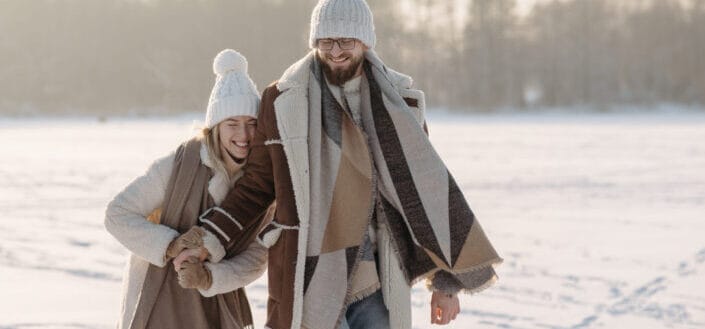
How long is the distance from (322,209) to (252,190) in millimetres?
253

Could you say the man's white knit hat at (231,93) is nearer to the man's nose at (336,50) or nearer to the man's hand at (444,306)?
the man's nose at (336,50)

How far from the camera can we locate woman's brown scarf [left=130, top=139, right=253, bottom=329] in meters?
2.92

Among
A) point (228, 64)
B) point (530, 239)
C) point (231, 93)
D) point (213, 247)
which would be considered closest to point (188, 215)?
point (213, 247)

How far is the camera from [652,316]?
5.02m

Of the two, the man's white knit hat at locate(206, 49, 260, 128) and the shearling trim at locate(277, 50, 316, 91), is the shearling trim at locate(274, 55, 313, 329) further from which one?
the man's white knit hat at locate(206, 49, 260, 128)

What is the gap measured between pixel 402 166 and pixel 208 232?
616 mm

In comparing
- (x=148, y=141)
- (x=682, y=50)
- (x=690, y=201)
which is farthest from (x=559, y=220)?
(x=682, y=50)

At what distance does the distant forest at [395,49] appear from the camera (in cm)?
5006

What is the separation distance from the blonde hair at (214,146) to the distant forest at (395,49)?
1757 inches

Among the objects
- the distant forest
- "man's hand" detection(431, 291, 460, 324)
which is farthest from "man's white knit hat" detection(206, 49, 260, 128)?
the distant forest

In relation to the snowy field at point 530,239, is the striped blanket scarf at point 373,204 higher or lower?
higher

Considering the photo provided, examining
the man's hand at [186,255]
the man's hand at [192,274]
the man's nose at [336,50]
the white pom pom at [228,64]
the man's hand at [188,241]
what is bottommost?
the man's hand at [192,274]

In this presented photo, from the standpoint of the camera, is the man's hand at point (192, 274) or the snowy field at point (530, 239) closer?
the man's hand at point (192, 274)

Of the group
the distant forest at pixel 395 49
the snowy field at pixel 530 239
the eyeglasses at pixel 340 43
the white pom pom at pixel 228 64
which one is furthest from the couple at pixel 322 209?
the distant forest at pixel 395 49
